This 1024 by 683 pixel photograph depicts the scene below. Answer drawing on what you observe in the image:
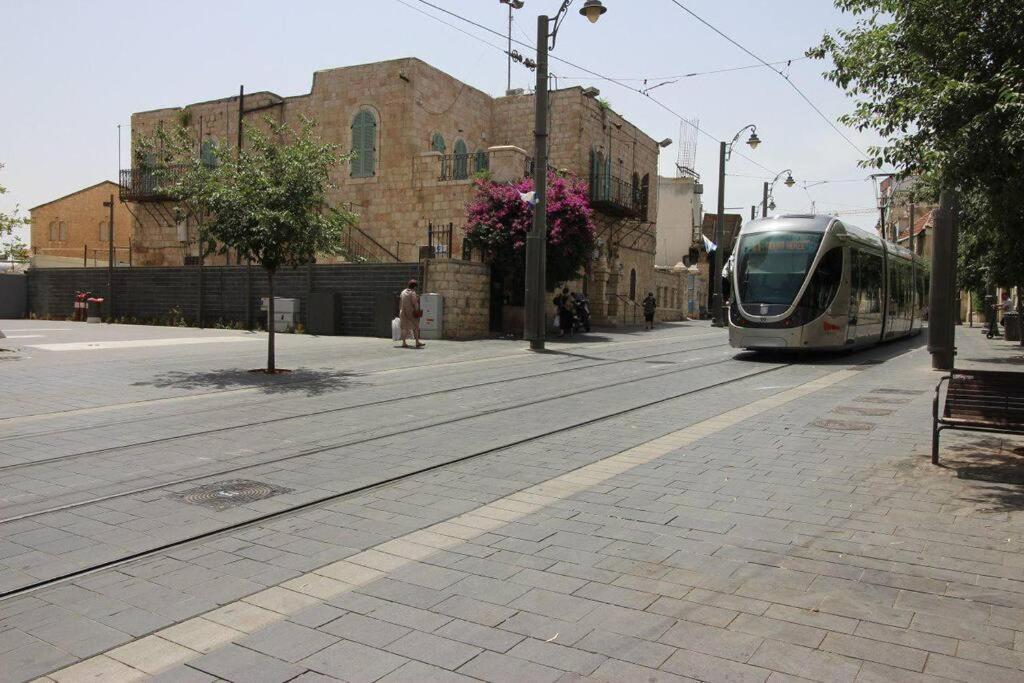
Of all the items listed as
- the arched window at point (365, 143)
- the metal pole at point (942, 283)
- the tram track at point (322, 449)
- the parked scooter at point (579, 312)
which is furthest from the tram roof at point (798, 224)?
the arched window at point (365, 143)

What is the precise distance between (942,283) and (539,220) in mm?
10005

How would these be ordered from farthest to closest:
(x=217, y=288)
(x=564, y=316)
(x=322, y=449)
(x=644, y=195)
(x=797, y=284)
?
(x=644, y=195) → (x=217, y=288) → (x=564, y=316) → (x=797, y=284) → (x=322, y=449)

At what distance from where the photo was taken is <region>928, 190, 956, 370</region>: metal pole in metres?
13.7

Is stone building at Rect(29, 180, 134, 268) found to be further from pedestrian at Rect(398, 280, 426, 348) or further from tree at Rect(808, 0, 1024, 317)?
tree at Rect(808, 0, 1024, 317)

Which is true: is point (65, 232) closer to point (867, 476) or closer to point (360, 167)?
point (360, 167)

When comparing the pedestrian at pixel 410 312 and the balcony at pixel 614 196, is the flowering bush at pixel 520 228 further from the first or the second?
the balcony at pixel 614 196

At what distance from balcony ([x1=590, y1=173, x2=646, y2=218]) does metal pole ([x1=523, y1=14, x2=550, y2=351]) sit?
38.7ft

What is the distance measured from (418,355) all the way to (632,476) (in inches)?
478

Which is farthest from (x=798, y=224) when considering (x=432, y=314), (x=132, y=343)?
(x=132, y=343)

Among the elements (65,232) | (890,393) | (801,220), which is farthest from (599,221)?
(65,232)

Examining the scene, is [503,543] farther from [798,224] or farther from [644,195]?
[644,195]

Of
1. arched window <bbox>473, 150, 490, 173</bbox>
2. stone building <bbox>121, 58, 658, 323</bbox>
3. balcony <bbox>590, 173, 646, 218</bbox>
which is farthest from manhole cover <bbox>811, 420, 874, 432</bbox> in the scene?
balcony <bbox>590, 173, 646, 218</bbox>

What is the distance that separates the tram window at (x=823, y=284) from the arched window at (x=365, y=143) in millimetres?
19232

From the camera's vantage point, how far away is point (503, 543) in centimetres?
494
